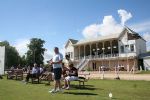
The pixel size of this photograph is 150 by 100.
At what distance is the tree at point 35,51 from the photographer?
9563cm

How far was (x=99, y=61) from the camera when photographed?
57.3 meters

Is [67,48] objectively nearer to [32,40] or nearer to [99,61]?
[99,61]

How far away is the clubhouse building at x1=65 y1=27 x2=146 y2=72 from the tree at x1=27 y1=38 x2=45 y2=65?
32715mm

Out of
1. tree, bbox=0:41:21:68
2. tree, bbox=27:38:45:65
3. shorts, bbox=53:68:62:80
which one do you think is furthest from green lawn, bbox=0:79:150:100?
tree, bbox=0:41:21:68

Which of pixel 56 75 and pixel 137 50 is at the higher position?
pixel 137 50

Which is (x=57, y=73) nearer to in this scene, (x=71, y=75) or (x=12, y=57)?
(x=71, y=75)

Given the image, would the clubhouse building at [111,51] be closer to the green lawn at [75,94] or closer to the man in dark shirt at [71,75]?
the man in dark shirt at [71,75]

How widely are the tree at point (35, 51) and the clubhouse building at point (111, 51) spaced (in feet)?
107

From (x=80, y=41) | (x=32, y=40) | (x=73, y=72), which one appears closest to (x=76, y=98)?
(x=73, y=72)

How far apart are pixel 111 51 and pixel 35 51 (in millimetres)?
46780

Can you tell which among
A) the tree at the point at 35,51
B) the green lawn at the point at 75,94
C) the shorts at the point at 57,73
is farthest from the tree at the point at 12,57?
the shorts at the point at 57,73

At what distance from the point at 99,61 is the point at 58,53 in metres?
45.9

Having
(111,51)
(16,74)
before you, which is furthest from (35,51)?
(16,74)

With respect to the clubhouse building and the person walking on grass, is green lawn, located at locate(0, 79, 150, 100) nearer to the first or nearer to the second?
the person walking on grass
